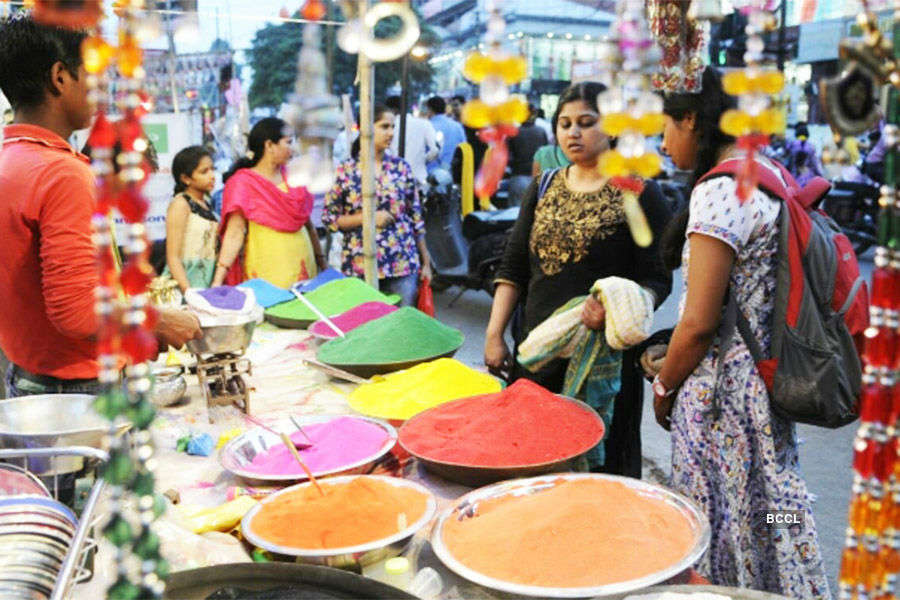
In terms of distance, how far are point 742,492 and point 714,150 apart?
0.66 metres

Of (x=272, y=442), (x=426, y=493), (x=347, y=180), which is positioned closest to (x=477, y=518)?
(x=426, y=493)

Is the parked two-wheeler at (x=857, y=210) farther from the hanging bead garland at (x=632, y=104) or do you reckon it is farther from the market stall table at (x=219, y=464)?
the hanging bead garland at (x=632, y=104)

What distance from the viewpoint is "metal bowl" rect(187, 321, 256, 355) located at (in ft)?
5.38

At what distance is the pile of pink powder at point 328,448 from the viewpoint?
135 cm

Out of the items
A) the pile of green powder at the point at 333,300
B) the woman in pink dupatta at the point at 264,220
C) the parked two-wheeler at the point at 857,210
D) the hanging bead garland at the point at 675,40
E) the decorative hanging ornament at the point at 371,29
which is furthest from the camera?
the parked two-wheeler at the point at 857,210

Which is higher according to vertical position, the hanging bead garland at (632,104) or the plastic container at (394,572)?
the hanging bead garland at (632,104)

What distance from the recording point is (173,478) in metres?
1.42

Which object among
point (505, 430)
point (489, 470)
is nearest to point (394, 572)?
point (489, 470)

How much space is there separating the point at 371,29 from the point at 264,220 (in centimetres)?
256

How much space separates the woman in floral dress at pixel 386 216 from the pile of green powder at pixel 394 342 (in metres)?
1.10

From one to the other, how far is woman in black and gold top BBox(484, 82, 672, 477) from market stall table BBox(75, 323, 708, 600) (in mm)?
555

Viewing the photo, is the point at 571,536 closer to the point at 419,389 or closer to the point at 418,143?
the point at 419,389

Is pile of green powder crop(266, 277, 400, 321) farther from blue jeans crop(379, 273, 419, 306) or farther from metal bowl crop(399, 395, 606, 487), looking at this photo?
metal bowl crop(399, 395, 606, 487)

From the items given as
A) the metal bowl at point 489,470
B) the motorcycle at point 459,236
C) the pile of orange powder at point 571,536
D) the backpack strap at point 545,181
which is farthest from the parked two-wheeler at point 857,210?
the pile of orange powder at point 571,536
